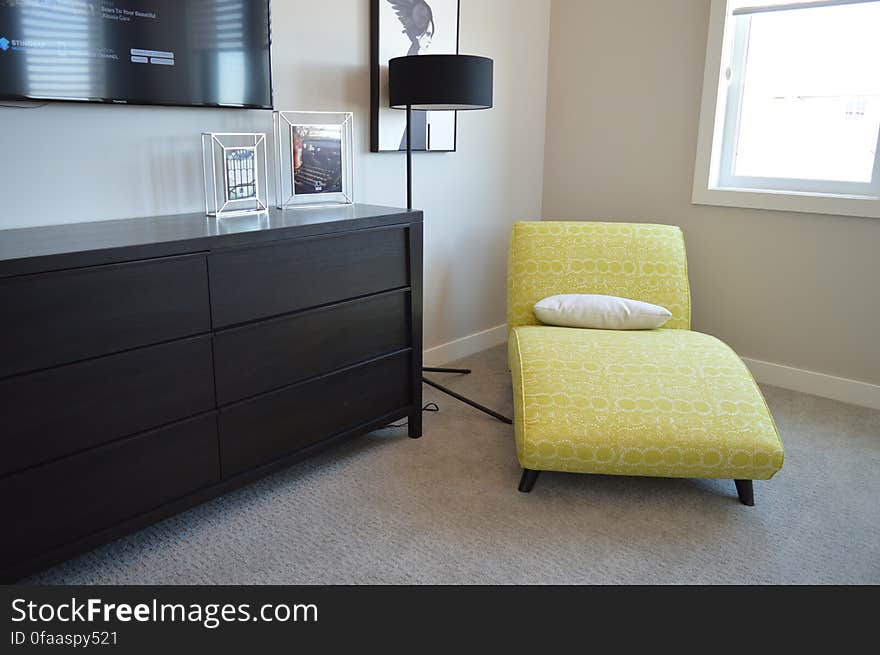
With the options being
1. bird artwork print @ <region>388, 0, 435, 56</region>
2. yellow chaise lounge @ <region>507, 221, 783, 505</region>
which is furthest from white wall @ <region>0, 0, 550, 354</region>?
yellow chaise lounge @ <region>507, 221, 783, 505</region>

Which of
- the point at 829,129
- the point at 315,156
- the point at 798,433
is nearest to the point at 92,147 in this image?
the point at 315,156

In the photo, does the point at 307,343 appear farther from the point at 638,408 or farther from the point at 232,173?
the point at 638,408

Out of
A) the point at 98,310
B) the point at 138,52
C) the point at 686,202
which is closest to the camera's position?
the point at 98,310

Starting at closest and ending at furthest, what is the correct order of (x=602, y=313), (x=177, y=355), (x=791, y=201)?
(x=177, y=355), (x=602, y=313), (x=791, y=201)

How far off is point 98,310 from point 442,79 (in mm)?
1420

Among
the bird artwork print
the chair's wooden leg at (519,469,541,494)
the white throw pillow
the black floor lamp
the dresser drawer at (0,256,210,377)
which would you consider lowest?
the chair's wooden leg at (519,469,541,494)

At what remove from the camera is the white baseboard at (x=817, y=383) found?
3.10 metres

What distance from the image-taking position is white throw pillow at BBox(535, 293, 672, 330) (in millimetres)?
2848

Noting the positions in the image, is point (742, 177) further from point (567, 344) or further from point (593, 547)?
point (593, 547)

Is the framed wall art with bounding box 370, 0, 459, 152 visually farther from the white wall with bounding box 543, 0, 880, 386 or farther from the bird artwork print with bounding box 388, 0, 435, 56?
the white wall with bounding box 543, 0, 880, 386

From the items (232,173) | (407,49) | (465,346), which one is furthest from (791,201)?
(232,173)

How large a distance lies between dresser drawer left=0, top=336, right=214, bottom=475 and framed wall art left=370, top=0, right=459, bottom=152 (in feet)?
4.40

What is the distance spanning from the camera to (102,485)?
1811 millimetres

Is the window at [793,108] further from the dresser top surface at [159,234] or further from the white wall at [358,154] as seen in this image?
the dresser top surface at [159,234]
